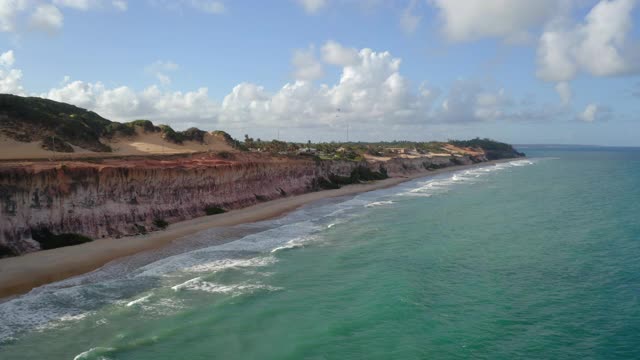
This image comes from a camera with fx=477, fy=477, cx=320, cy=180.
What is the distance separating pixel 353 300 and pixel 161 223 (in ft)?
64.1

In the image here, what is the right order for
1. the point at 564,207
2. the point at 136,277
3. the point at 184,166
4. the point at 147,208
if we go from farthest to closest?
the point at 564,207 → the point at 184,166 → the point at 147,208 → the point at 136,277

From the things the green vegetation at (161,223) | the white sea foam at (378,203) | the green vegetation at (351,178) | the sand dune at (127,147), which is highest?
the sand dune at (127,147)

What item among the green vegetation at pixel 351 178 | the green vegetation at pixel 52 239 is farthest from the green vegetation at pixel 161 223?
the green vegetation at pixel 351 178

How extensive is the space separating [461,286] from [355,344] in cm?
736

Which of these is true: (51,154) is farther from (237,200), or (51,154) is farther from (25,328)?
(25,328)

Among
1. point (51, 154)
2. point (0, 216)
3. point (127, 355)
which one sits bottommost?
point (127, 355)

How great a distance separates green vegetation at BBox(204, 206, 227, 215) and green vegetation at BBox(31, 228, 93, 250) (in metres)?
12.8

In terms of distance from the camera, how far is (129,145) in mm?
56281

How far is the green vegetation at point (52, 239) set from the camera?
85.1 feet

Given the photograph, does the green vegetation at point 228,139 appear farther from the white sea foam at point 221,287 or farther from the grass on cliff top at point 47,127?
the white sea foam at point 221,287

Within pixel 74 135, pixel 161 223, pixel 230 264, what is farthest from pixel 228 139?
pixel 230 264

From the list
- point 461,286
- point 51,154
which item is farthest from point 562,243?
point 51,154

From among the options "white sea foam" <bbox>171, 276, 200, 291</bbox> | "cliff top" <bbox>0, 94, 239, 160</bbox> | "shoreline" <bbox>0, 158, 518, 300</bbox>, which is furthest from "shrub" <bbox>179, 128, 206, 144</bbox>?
"white sea foam" <bbox>171, 276, 200, 291</bbox>

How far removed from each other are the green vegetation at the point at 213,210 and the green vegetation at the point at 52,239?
12.8 metres
